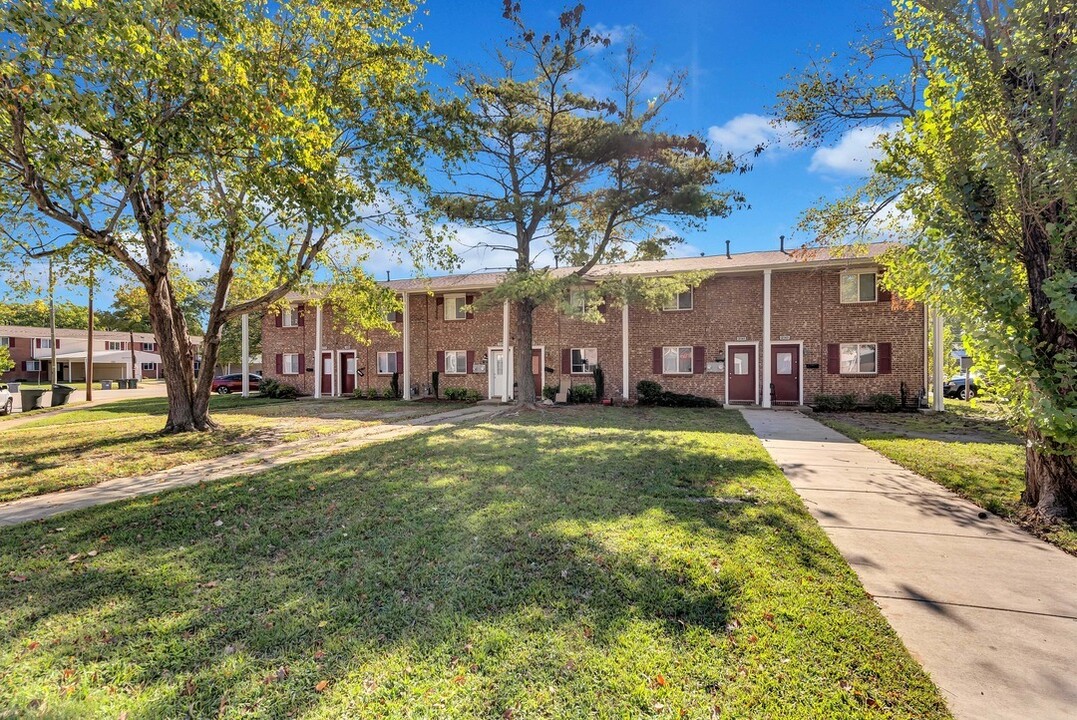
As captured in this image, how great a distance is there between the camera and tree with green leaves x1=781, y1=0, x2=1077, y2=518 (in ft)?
13.6

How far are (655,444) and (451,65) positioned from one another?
1134cm

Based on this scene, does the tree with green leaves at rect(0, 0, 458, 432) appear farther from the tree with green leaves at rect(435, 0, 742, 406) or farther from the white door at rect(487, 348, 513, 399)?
the white door at rect(487, 348, 513, 399)

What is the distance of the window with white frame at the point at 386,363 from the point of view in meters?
22.1

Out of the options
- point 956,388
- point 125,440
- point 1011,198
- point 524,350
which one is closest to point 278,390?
point 125,440

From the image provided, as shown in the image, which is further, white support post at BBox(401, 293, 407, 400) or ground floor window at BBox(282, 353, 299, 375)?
ground floor window at BBox(282, 353, 299, 375)

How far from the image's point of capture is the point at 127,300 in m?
18.1

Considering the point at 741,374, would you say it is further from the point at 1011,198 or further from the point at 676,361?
the point at 1011,198

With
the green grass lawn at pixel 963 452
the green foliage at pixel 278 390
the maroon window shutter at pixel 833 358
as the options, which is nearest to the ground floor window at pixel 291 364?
the green foliage at pixel 278 390

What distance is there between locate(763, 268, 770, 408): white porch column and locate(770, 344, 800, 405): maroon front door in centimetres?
33

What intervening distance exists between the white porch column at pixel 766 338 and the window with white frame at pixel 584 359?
6080 mm

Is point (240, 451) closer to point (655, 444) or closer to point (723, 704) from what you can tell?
point (655, 444)

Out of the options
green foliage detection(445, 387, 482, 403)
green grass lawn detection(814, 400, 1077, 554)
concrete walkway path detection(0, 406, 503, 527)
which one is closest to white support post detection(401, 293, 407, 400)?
green foliage detection(445, 387, 482, 403)

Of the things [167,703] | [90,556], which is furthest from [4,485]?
[167,703]

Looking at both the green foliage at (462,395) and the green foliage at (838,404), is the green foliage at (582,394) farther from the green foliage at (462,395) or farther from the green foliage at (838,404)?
the green foliage at (838,404)
